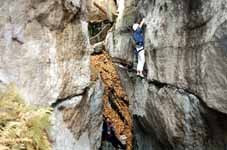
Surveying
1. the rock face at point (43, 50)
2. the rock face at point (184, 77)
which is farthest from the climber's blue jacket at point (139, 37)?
the rock face at point (43, 50)

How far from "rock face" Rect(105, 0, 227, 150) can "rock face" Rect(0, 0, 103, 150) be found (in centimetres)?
200

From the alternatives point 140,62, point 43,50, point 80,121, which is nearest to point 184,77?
point 80,121

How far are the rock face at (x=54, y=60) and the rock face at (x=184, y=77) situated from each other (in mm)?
Result: 2000

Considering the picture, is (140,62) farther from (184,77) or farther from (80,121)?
(184,77)

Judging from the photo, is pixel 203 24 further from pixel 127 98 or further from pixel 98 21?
pixel 98 21

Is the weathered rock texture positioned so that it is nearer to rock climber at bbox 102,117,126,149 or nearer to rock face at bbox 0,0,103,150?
rock face at bbox 0,0,103,150

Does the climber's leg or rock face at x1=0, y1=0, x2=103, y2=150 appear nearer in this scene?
rock face at x1=0, y1=0, x2=103, y2=150

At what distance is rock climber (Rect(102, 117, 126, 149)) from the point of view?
14776 mm

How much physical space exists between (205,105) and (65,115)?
340 centimetres

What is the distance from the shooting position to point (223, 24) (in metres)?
7.81

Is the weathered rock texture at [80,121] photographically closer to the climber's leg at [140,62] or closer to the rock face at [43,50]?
the rock face at [43,50]

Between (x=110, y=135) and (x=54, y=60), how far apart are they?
18.8 feet

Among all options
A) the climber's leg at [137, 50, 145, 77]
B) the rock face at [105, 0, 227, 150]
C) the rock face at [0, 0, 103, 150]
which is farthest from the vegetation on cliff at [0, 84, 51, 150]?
the climber's leg at [137, 50, 145, 77]

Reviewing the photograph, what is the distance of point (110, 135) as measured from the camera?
48.8 feet
